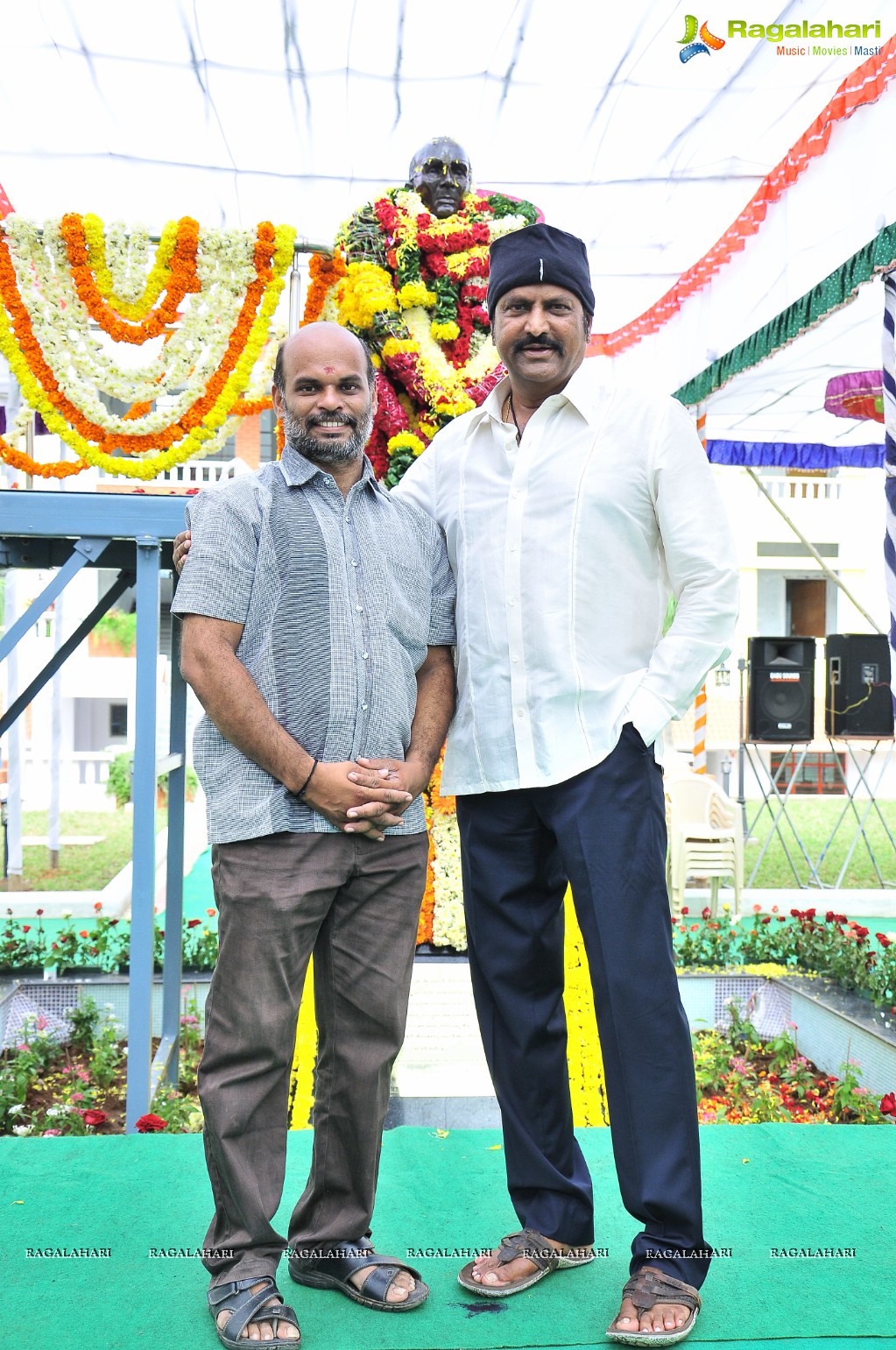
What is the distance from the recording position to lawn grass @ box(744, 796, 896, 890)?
29.9ft

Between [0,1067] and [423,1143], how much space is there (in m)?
2.42

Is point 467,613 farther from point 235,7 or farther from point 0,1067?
point 235,7

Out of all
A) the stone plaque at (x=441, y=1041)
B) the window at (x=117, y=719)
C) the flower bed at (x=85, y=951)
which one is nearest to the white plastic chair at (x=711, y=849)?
the flower bed at (x=85, y=951)

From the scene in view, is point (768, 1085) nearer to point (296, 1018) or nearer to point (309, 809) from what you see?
point (296, 1018)

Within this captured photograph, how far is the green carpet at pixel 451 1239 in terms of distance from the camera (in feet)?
7.21

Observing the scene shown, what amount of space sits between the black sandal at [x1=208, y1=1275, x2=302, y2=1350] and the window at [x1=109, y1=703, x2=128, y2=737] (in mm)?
21662

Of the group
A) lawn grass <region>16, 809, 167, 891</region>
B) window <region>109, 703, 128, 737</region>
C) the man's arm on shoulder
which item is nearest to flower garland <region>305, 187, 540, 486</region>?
the man's arm on shoulder

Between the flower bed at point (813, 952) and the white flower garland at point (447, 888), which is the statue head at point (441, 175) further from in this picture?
the flower bed at point (813, 952)

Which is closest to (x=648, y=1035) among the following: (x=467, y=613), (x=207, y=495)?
(x=467, y=613)

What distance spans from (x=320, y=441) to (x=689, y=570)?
0.74m

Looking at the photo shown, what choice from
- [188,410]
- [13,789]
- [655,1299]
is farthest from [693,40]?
[655,1299]

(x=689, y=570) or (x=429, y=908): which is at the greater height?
(x=689, y=570)

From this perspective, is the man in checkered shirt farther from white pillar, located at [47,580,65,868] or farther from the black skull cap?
white pillar, located at [47,580,65,868]

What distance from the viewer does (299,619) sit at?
2.24 metres
